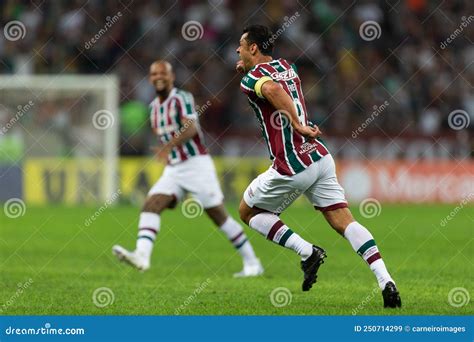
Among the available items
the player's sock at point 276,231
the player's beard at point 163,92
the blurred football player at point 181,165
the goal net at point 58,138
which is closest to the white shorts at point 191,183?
the blurred football player at point 181,165

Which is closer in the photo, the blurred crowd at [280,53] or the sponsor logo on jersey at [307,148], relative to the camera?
the sponsor logo on jersey at [307,148]

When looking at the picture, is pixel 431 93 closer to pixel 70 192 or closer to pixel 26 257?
pixel 70 192

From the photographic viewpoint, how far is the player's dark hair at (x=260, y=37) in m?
9.41

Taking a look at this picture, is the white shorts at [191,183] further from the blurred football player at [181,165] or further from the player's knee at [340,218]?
the player's knee at [340,218]

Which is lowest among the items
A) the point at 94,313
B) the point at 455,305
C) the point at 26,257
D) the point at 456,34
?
the point at 26,257

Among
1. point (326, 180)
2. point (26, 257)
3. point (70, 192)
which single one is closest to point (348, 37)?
point (70, 192)

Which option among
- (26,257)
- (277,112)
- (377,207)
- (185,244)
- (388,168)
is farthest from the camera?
(388,168)

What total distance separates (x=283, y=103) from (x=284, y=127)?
356 mm

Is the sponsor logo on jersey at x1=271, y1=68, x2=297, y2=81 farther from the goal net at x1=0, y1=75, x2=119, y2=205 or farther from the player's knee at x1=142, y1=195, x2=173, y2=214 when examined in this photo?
the goal net at x1=0, y1=75, x2=119, y2=205

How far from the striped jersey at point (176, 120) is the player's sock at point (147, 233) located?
0.83m

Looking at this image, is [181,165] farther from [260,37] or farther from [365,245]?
[365,245]

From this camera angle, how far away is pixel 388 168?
2556cm

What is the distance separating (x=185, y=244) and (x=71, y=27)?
11.3 metres

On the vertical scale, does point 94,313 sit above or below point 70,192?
above
